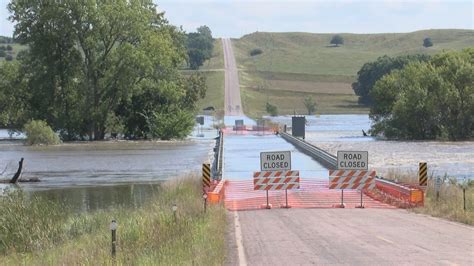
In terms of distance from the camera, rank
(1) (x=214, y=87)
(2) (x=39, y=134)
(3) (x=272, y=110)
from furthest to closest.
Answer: (1) (x=214, y=87) → (3) (x=272, y=110) → (2) (x=39, y=134)

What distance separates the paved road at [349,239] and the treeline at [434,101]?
47619 millimetres

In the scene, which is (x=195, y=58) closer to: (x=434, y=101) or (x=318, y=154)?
(x=434, y=101)

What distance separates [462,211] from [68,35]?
189ft

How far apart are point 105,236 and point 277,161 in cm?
951

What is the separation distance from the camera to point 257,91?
161 metres

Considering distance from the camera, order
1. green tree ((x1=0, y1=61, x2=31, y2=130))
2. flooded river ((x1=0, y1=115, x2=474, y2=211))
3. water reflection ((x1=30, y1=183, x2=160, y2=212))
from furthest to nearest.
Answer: green tree ((x1=0, y1=61, x2=31, y2=130)), flooded river ((x1=0, y1=115, x2=474, y2=211)), water reflection ((x1=30, y1=183, x2=160, y2=212))

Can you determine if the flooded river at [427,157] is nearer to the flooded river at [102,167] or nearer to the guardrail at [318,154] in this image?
the guardrail at [318,154]

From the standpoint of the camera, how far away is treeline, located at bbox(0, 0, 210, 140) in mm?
70125

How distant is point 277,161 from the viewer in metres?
24.0

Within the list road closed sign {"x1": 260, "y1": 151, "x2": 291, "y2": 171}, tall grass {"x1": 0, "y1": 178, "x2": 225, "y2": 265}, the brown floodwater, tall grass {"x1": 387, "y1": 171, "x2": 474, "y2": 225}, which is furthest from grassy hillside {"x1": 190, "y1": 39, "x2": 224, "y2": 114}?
tall grass {"x1": 0, "y1": 178, "x2": 225, "y2": 265}

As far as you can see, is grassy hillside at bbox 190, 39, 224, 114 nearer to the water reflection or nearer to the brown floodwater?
the brown floodwater

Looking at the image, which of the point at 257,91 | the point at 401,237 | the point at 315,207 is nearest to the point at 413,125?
the point at 315,207

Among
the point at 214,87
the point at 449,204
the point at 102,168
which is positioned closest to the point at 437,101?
the point at 102,168

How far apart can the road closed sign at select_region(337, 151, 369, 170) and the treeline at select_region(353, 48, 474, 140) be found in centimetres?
4429
